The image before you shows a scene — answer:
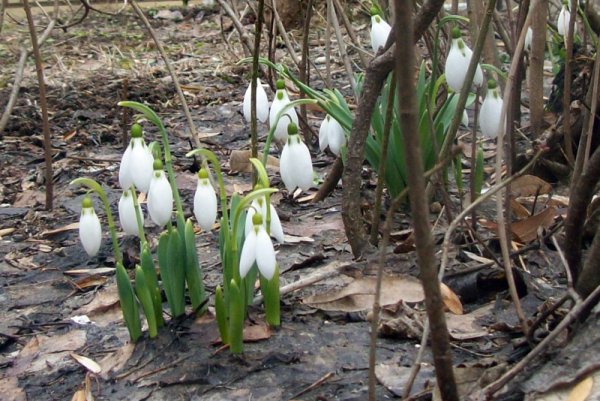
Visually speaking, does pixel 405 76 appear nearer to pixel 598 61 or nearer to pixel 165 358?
pixel 598 61

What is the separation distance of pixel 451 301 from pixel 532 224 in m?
0.51

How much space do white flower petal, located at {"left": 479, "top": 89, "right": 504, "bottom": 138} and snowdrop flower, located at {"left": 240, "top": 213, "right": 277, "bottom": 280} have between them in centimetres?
95

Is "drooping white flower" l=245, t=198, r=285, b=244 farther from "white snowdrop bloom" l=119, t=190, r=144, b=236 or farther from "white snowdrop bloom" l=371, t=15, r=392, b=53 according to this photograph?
"white snowdrop bloom" l=371, t=15, r=392, b=53

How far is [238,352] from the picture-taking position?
91.0 inches

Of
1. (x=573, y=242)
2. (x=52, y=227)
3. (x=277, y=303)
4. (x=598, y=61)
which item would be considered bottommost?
(x=52, y=227)

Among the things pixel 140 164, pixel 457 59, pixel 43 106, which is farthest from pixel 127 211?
pixel 43 106

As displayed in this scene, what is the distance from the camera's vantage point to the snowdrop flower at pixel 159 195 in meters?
2.30

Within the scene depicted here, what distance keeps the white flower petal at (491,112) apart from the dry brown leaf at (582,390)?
3.90 ft

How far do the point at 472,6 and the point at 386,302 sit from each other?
52.2 inches

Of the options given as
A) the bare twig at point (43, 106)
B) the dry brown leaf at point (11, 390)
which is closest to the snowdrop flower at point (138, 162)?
the dry brown leaf at point (11, 390)

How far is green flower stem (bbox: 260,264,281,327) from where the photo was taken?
236cm

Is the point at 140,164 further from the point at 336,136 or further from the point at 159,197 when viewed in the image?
the point at 336,136

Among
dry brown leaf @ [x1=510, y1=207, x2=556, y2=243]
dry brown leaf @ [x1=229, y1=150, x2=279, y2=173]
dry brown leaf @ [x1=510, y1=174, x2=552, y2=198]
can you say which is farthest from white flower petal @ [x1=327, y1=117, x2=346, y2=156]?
dry brown leaf @ [x1=229, y1=150, x2=279, y2=173]

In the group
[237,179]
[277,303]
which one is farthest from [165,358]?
[237,179]
